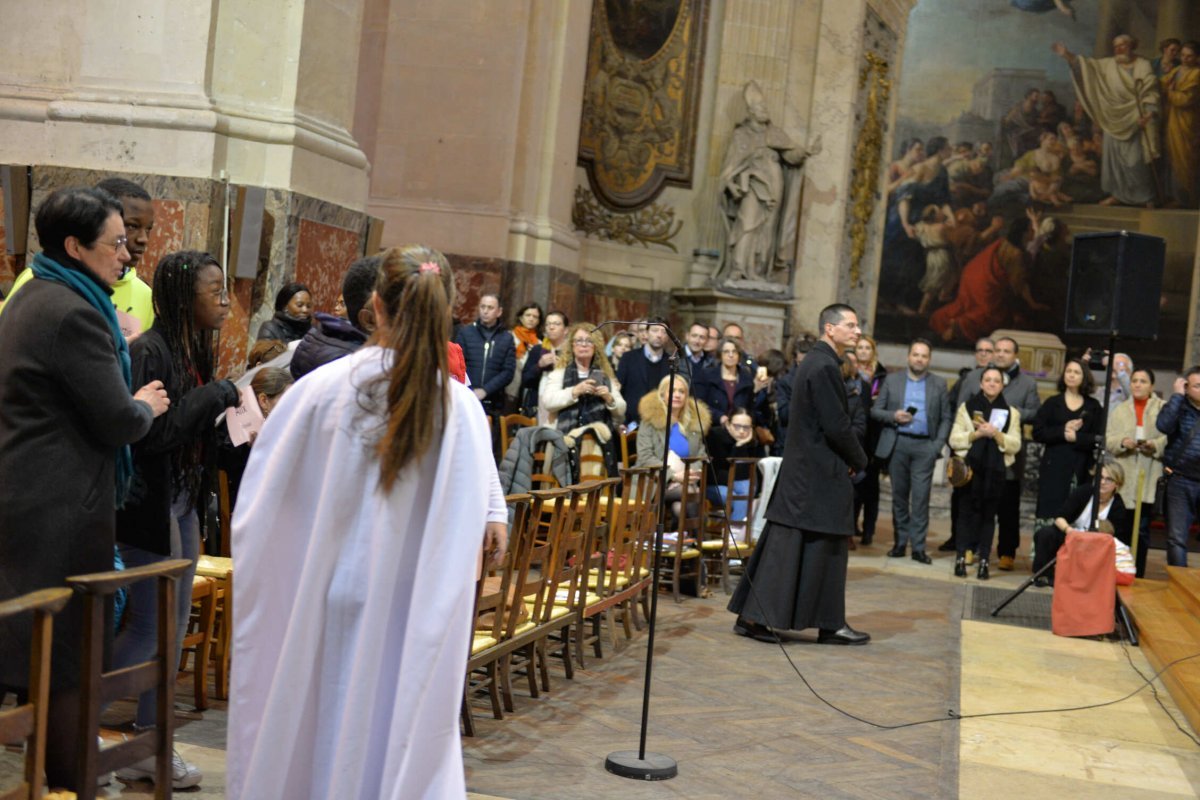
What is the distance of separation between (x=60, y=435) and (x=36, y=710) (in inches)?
34.2

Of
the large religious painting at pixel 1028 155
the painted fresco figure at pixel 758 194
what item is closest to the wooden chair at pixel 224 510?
the painted fresco figure at pixel 758 194

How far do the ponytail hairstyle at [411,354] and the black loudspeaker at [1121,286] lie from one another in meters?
6.24

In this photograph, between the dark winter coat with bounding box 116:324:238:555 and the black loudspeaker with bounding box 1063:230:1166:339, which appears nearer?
the dark winter coat with bounding box 116:324:238:555

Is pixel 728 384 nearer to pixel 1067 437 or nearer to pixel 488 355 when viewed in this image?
pixel 488 355

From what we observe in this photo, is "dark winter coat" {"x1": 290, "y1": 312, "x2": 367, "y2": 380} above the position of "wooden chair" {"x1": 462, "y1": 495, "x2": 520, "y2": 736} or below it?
above

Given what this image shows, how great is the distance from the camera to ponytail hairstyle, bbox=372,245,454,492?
2.84m

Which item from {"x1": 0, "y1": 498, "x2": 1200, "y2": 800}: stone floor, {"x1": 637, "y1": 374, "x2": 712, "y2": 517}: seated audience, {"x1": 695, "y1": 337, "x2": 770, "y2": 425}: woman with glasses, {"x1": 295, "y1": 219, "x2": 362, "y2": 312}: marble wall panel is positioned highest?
{"x1": 295, "y1": 219, "x2": 362, "y2": 312}: marble wall panel

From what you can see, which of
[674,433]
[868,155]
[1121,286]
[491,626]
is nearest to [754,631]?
[674,433]

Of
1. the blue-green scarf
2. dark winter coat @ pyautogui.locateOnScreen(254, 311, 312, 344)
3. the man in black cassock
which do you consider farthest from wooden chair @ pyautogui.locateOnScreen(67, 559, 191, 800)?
the man in black cassock

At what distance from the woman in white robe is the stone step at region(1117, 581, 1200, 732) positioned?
4359 millimetres

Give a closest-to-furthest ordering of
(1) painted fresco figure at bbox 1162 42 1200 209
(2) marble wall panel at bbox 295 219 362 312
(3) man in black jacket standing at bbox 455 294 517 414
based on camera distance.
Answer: (2) marble wall panel at bbox 295 219 362 312 → (3) man in black jacket standing at bbox 455 294 517 414 → (1) painted fresco figure at bbox 1162 42 1200 209

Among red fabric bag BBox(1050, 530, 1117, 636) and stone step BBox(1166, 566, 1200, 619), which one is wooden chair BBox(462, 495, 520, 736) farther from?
stone step BBox(1166, 566, 1200, 619)

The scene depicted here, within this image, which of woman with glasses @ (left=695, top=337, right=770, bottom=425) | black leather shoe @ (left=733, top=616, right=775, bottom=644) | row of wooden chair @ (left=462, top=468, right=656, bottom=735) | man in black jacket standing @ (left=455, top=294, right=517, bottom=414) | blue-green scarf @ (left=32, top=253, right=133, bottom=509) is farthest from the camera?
woman with glasses @ (left=695, top=337, right=770, bottom=425)

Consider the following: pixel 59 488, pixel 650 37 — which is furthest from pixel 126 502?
pixel 650 37
